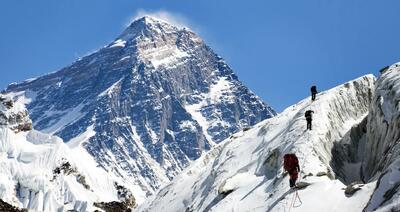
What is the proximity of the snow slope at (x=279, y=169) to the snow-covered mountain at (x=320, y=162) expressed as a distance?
2.2 inches

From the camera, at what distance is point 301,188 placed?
40.9 metres

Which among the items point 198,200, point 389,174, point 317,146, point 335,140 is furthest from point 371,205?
point 198,200

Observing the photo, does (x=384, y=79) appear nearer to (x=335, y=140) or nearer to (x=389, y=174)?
(x=335, y=140)

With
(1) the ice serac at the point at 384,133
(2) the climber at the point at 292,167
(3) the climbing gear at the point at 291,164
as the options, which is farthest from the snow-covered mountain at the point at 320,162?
(3) the climbing gear at the point at 291,164

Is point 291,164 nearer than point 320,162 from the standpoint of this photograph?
Yes

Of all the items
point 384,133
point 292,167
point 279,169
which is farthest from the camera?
point 279,169

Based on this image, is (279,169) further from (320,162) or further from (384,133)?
(384,133)

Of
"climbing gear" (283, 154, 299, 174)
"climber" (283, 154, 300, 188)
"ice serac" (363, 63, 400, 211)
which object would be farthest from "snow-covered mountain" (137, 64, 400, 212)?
"climbing gear" (283, 154, 299, 174)

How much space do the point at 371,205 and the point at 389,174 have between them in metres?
1.61

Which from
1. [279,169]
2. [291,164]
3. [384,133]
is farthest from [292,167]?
[384,133]

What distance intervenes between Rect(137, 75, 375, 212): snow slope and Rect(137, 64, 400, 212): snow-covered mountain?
0.06 meters

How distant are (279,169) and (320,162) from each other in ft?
9.70

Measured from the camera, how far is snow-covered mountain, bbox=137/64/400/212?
37.3 m

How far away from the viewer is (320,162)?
46.1m
